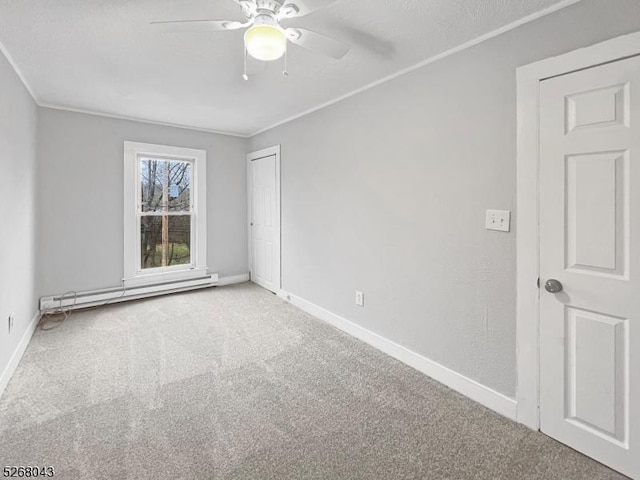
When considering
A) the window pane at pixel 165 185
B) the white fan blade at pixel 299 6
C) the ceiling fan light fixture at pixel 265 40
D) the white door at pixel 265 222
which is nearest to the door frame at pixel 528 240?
the white fan blade at pixel 299 6

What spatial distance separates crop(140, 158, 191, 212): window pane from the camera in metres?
4.23

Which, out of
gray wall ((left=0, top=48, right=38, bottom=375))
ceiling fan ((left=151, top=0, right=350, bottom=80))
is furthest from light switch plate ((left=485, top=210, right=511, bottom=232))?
gray wall ((left=0, top=48, right=38, bottom=375))

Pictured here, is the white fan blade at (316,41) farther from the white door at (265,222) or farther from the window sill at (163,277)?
the window sill at (163,277)

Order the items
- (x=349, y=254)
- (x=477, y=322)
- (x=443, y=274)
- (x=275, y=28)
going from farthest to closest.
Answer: (x=349, y=254)
(x=443, y=274)
(x=477, y=322)
(x=275, y=28)

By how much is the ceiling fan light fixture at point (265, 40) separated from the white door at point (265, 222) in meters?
2.69

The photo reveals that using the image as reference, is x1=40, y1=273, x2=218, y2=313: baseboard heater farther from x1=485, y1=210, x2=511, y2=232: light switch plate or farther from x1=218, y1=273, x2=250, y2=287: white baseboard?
x1=485, y1=210, x2=511, y2=232: light switch plate

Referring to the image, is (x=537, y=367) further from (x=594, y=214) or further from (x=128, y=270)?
(x=128, y=270)

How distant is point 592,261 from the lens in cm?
157

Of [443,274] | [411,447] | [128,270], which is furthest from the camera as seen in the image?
[128,270]

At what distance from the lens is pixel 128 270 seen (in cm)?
406

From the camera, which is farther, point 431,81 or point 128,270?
point 128,270

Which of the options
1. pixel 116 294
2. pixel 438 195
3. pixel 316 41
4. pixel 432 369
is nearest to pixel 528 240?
pixel 438 195

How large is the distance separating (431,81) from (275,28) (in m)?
1.31

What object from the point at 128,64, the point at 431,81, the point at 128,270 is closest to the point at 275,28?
the point at 431,81
